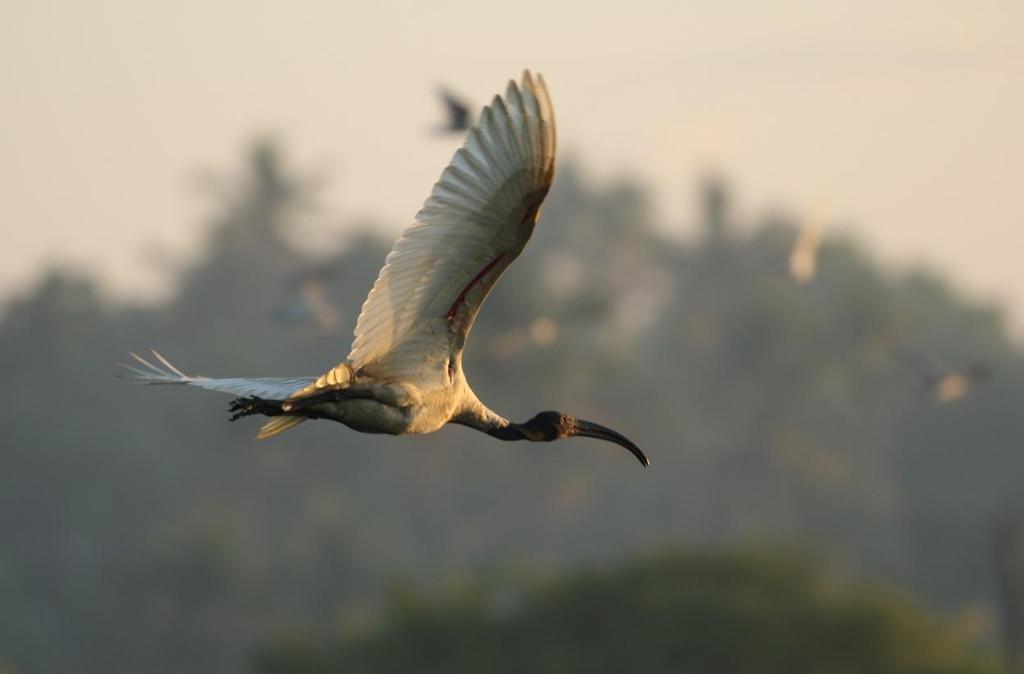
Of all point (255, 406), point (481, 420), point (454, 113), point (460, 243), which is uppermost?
point (454, 113)

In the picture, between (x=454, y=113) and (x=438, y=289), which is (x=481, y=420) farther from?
(x=454, y=113)

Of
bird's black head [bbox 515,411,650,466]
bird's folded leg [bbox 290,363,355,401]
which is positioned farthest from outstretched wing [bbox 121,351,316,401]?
bird's black head [bbox 515,411,650,466]

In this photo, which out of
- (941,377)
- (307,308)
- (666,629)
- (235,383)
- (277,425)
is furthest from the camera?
(666,629)

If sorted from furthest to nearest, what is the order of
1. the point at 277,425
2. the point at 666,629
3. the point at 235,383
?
the point at 666,629 < the point at 277,425 < the point at 235,383

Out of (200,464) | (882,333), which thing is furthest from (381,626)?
(882,333)

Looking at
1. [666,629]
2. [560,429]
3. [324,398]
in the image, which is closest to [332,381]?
[324,398]

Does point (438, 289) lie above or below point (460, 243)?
below

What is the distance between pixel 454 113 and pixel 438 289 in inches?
459

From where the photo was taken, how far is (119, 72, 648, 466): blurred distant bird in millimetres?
10133

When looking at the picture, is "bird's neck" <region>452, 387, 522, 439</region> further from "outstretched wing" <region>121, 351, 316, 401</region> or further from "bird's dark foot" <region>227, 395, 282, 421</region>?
"bird's dark foot" <region>227, 395, 282, 421</region>

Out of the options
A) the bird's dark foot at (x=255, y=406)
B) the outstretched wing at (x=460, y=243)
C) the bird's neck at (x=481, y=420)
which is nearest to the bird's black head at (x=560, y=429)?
the bird's neck at (x=481, y=420)

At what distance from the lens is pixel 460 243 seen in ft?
33.9

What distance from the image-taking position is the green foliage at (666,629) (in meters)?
46.0

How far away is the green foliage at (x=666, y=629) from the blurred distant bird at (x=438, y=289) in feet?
118
